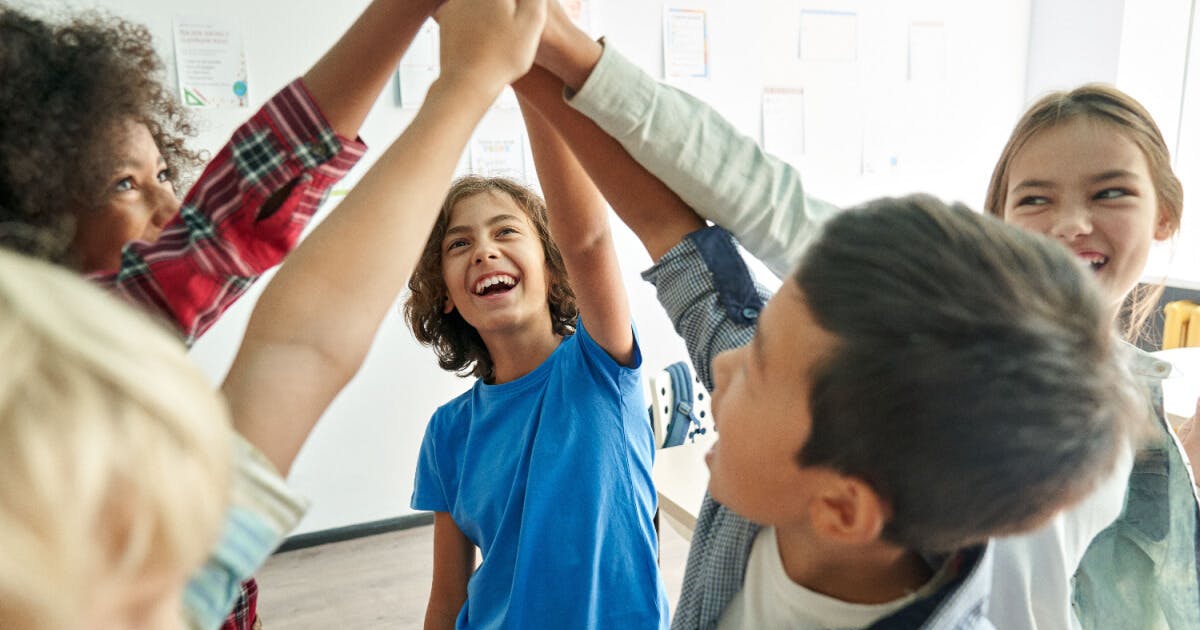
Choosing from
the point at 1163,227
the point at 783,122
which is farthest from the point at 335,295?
the point at 783,122

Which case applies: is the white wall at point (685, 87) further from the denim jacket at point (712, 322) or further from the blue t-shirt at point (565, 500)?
the denim jacket at point (712, 322)

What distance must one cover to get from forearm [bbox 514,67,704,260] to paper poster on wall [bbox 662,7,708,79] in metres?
2.68

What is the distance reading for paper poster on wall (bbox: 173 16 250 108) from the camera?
103 inches

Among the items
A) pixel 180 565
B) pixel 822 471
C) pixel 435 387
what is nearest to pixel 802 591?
pixel 822 471

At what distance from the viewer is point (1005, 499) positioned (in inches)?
21.8

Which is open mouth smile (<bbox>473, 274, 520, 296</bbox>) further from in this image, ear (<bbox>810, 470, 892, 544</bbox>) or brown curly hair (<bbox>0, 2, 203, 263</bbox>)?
ear (<bbox>810, 470, 892, 544</bbox>)

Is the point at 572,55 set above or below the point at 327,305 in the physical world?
above

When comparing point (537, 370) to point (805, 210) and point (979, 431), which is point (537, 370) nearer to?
point (805, 210)

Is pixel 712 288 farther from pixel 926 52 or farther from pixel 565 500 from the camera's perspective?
pixel 926 52

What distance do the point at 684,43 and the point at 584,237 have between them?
8.29 feet

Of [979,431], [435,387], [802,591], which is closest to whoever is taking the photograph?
[979,431]

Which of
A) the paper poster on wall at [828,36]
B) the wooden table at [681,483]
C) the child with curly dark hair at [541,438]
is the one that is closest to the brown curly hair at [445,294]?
the child with curly dark hair at [541,438]

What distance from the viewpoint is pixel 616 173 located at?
74 cm

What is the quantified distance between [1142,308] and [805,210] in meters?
0.89
